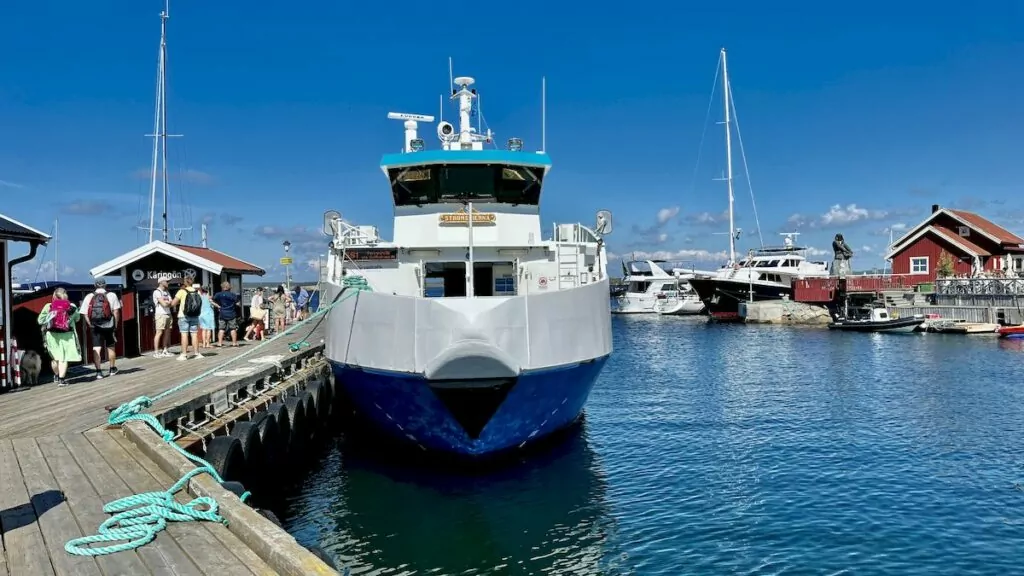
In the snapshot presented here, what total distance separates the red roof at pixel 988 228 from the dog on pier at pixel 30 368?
57.0 metres

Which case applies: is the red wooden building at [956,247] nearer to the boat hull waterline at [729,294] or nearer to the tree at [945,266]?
the tree at [945,266]

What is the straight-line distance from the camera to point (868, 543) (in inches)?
346

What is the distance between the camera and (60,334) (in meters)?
10.9

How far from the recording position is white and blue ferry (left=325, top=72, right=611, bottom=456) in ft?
32.9

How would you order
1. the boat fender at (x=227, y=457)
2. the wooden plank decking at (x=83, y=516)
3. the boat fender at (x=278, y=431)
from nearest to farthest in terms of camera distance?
the wooden plank decking at (x=83, y=516), the boat fender at (x=227, y=457), the boat fender at (x=278, y=431)

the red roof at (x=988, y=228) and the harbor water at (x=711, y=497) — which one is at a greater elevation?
the red roof at (x=988, y=228)

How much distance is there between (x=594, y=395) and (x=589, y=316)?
9.92m

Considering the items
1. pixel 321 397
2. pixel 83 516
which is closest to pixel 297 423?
pixel 321 397

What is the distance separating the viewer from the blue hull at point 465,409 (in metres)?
10.3

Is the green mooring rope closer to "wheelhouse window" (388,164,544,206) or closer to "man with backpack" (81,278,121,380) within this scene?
"man with backpack" (81,278,121,380)

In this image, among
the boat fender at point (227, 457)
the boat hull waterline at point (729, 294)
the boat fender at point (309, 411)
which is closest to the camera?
the boat fender at point (227, 457)

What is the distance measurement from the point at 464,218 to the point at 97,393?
6804 mm

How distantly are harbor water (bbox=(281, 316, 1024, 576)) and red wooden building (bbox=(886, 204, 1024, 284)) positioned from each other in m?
35.6

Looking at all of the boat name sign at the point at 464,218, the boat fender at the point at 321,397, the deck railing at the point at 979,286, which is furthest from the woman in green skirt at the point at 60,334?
the deck railing at the point at 979,286
